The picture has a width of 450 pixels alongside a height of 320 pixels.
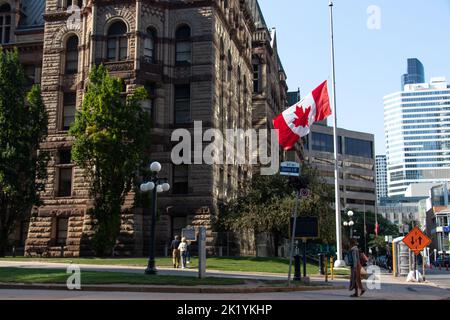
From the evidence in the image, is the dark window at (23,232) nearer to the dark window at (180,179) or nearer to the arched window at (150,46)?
the dark window at (180,179)

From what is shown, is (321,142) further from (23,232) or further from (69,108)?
(23,232)

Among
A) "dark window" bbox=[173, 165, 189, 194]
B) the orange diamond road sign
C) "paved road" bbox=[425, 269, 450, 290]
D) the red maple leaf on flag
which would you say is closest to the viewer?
the orange diamond road sign

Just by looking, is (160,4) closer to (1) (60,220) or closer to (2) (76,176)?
(2) (76,176)

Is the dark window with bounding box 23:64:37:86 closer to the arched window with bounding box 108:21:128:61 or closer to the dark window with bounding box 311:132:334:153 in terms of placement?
the arched window with bounding box 108:21:128:61

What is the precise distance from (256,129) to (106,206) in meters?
30.3

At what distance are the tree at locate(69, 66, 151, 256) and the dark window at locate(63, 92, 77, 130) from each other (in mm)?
7554

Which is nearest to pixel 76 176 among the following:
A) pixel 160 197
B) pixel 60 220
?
pixel 60 220

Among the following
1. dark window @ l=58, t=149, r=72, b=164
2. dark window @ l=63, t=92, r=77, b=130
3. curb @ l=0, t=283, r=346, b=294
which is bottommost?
curb @ l=0, t=283, r=346, b=294

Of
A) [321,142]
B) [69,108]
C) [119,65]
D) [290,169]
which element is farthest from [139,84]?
[321,142]

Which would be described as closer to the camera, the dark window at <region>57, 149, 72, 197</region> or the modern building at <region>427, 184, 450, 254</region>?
the dark window at <region>57, 149, 72, 197</region>

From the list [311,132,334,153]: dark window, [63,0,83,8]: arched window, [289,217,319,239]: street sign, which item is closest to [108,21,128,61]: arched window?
[63,0,83,8]: arched window

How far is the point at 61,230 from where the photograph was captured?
139 ft

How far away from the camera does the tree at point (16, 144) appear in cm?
3772

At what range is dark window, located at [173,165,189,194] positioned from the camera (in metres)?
42.3
